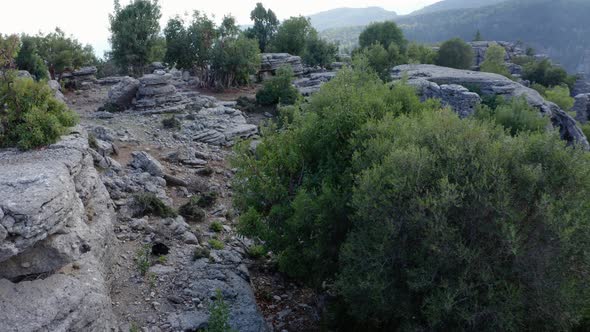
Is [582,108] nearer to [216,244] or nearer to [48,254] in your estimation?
[216,244]

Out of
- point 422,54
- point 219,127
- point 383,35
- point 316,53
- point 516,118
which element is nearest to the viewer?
point 516,118

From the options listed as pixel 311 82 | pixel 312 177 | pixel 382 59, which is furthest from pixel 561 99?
pixel 312 177

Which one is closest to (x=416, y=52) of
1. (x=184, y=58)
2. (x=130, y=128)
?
(x=184, y=58)

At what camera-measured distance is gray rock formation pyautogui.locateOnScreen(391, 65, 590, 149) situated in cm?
3047

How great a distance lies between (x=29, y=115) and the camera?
13047mm

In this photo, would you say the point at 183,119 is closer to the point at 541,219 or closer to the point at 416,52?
the point at 541,219

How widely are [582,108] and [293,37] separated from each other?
36919 mm

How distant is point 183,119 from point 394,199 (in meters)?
Result: 21.1

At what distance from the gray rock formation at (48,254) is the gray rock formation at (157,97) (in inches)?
707

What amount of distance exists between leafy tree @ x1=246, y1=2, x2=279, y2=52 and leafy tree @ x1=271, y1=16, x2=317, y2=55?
3.63m

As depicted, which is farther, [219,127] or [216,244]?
[219,127]

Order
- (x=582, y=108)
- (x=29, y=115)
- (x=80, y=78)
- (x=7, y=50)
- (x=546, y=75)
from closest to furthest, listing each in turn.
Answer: (x=29, y=115)
(x=7, y=50)
(x=80, y=78)
(x=582, y=108)
(x=546, y=75)

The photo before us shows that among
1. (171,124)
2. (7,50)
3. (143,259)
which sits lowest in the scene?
(143,259)

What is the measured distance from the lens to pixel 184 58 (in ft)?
130
